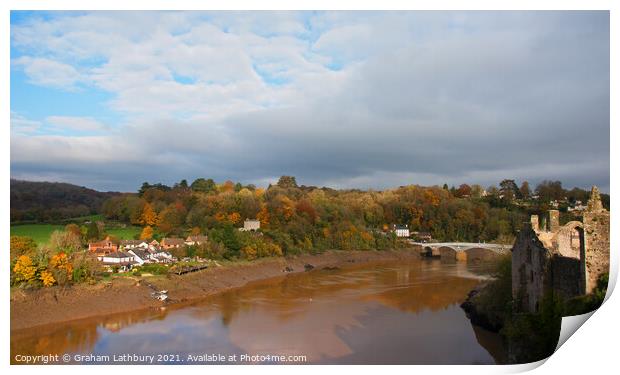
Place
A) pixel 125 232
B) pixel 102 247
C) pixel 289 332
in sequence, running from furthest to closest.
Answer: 1. pixel 125 232
2. pixel 102 247
3. pixel 289 332

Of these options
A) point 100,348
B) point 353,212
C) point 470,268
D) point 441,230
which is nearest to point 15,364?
point 100,348

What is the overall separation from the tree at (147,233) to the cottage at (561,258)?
21.0 m

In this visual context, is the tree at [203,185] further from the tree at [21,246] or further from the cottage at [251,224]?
the tree at [21,246]

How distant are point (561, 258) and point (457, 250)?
25910mm

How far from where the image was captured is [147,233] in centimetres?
2617

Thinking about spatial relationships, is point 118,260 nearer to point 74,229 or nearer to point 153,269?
point 153,269

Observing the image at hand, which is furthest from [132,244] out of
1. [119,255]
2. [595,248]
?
[595,248]

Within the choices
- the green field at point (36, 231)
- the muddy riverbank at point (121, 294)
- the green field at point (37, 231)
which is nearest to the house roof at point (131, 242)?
the muddy riverbank at point (121, 294)

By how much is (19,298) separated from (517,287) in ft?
44.8

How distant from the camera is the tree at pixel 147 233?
25.7 metres

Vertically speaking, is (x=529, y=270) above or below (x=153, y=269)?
above

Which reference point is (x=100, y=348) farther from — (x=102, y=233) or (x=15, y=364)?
(x=102, y=233)

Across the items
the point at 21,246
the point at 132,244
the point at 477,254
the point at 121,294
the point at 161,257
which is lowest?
the point at 477,254
